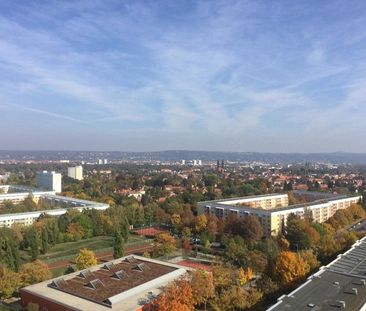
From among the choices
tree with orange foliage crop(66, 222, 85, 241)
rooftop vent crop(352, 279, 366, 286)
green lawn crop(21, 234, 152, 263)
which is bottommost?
green lawn crop(21, 234, 152, 263)

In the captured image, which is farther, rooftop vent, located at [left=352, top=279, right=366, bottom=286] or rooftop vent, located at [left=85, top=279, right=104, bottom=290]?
rooftop vent, located at [left=85, top=279, right=104, bottom=290]

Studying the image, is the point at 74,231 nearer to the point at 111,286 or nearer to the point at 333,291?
the point at 111,286

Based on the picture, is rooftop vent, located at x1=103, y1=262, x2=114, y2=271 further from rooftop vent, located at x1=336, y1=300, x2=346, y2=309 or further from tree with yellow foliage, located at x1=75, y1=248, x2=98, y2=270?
rooftop vent, located at x1=336, y1=300, x2=346, y2=309

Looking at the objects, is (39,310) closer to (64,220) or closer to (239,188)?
(64,220)

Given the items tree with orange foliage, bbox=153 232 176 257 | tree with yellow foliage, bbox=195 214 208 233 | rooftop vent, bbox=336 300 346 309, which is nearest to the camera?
rooftop vent, bbox=336 300 346 309

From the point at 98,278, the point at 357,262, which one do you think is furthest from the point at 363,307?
the point at 98,278

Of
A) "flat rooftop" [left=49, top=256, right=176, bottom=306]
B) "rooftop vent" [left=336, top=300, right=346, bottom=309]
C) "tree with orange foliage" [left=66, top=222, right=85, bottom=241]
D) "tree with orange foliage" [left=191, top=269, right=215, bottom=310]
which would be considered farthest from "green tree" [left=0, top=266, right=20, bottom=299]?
"rooftop vent" [left=336, top=300, right=346, bottom=309]
